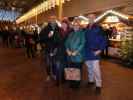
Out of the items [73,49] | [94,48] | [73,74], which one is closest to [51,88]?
[73,74]

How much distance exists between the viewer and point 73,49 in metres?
7.68

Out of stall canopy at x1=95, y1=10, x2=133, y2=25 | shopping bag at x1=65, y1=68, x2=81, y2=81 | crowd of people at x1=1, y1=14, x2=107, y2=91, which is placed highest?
stall canopy at x1=95, y1=10, x2=133, y2=25

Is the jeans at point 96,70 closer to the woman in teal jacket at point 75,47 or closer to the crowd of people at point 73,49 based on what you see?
the crowd of people at point 73,49

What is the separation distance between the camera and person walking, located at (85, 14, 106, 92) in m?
7.35

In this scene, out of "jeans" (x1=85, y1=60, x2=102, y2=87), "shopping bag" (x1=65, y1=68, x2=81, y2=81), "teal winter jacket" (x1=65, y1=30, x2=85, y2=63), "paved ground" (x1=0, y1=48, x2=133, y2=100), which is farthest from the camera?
"shopping bag" (x1=65, y1=68, x2=81, y2=81)

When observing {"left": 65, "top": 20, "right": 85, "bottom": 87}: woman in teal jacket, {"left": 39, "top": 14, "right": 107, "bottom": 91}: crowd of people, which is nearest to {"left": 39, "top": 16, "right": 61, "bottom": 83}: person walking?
{"left": 39, "top": 14, "right": 107, "bottom": 91}: crowd of people

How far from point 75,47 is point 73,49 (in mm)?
73

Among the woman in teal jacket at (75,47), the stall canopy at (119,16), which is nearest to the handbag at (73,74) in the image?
the woman in teal jacket at (75,47)

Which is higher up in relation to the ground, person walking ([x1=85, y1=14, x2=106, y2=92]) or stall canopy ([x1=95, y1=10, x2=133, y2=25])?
stall canopy ([x1=95, y1=10, x2=133, y2=25])

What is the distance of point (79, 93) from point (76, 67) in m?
0.70

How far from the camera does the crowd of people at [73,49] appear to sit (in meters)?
7.41

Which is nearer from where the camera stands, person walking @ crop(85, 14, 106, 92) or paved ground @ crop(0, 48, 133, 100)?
paved ground @ crop(0, 48, 133, 100)

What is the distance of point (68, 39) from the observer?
789cm

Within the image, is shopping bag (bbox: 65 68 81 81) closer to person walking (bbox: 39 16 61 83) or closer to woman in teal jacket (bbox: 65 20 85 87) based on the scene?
woman in teal jacket (bbox: 65 20 85 87)
